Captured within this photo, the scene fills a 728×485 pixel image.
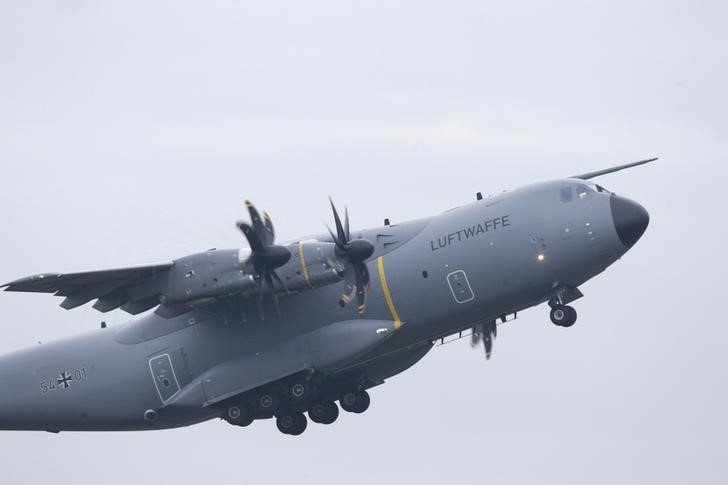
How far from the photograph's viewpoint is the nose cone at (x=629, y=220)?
34.5 meters

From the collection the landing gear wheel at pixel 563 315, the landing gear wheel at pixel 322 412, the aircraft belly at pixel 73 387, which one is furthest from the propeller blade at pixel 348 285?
the aircraft belly at pixel 73 387

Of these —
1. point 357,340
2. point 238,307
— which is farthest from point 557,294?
point 238,307

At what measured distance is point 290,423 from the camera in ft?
124

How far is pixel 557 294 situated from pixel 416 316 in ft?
11.6

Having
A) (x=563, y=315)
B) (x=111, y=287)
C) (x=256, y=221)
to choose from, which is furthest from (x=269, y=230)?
(x=563, y=315)

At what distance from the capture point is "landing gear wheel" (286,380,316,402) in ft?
119

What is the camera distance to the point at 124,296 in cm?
3572

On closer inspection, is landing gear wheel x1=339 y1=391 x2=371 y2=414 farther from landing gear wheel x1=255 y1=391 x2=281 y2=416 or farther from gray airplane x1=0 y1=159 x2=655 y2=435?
landing gear wheel x1=255 y1=391 x2=281 y2=416

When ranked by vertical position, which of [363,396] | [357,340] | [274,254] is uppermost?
[274,254]

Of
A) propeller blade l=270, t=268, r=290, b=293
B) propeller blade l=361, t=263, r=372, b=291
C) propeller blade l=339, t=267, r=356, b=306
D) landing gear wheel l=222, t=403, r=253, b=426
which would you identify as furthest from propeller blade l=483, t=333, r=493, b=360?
propeller blade l=270, t=268, r=290, b=293

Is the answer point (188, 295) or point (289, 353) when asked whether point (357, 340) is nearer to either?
point (289, 353)

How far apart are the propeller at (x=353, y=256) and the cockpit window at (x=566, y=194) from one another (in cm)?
481

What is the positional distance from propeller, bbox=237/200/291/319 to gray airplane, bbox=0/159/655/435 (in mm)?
34

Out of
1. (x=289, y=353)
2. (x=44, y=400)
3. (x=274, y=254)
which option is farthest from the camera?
(x=44, y=400)
